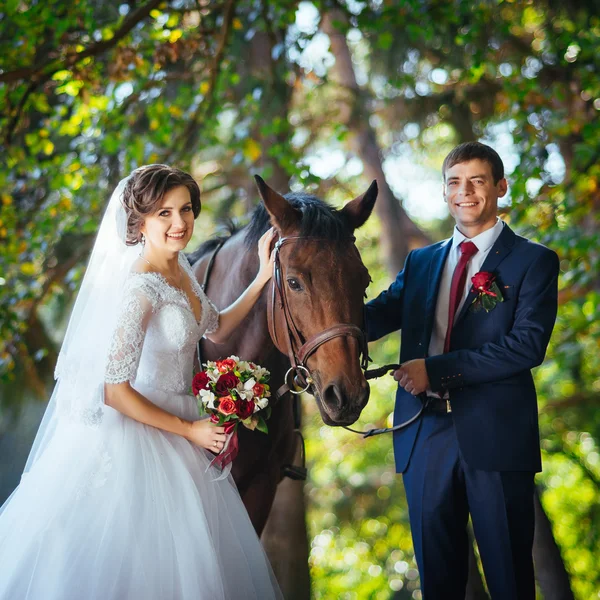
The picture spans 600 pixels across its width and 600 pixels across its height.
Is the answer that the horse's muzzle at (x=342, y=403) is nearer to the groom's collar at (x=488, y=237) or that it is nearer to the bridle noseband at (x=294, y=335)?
the bridle noseband at (x=294, y=335)

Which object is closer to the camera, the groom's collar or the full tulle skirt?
the full tulle skirt

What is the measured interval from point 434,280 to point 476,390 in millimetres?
542

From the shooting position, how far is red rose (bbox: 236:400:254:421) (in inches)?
95.8

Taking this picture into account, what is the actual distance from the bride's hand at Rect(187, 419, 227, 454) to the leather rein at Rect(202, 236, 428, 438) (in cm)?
40

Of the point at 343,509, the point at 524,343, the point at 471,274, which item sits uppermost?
the point at 471,274

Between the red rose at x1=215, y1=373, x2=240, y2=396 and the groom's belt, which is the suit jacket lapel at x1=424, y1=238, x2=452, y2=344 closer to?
the groom's belt

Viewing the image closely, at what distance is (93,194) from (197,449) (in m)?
3.69

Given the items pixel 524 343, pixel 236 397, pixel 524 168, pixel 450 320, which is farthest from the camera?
pixel 524 168

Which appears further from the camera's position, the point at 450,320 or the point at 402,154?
the point at 402,154

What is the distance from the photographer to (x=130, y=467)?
2.49 metres

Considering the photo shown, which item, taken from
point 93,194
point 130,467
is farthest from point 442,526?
point 93,194

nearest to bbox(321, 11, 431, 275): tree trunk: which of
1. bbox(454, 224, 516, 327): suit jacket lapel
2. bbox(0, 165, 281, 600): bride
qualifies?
bbox(454, 224, 516, 327): suit jacket lapel

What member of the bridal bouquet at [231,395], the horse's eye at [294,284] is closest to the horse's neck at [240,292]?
the horse's eye at [294,284]

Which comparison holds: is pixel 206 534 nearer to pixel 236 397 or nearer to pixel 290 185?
pixel 236 397
